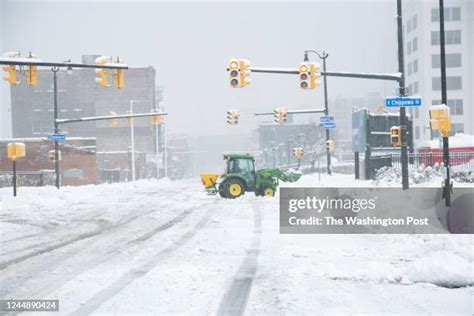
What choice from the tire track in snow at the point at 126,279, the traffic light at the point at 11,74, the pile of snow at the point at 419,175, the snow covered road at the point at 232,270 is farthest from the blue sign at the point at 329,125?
the tire track in snow at the point at 126,279

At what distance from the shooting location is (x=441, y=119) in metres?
13.3

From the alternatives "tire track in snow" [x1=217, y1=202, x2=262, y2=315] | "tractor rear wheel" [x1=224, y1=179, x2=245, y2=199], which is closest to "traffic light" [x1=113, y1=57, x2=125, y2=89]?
"tractor rear wheel" [x1=224, y1=179, x2=245, y2=199]

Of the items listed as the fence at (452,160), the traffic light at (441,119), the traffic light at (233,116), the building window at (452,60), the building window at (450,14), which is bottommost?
the fence at (452,160)

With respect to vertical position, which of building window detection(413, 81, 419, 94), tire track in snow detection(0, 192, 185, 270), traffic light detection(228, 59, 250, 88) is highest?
building window detection(413, 81, 419, 94)

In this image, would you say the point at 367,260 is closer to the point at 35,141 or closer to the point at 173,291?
the point at 173,291

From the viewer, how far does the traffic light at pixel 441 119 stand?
13242 millimetres

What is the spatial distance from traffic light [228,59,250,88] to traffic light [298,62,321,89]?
2.09 metres

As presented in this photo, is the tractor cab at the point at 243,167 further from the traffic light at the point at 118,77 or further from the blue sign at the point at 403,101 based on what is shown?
the blue sign at the point at 403,101

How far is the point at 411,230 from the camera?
1195 centimetres

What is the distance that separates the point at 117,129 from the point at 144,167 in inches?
507

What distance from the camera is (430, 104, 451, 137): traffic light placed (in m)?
13.2

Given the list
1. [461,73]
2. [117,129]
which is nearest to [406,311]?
[461,73]

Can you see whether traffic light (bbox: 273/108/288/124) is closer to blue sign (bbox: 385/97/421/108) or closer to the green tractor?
the green tractor

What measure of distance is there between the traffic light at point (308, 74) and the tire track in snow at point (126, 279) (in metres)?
9.13
